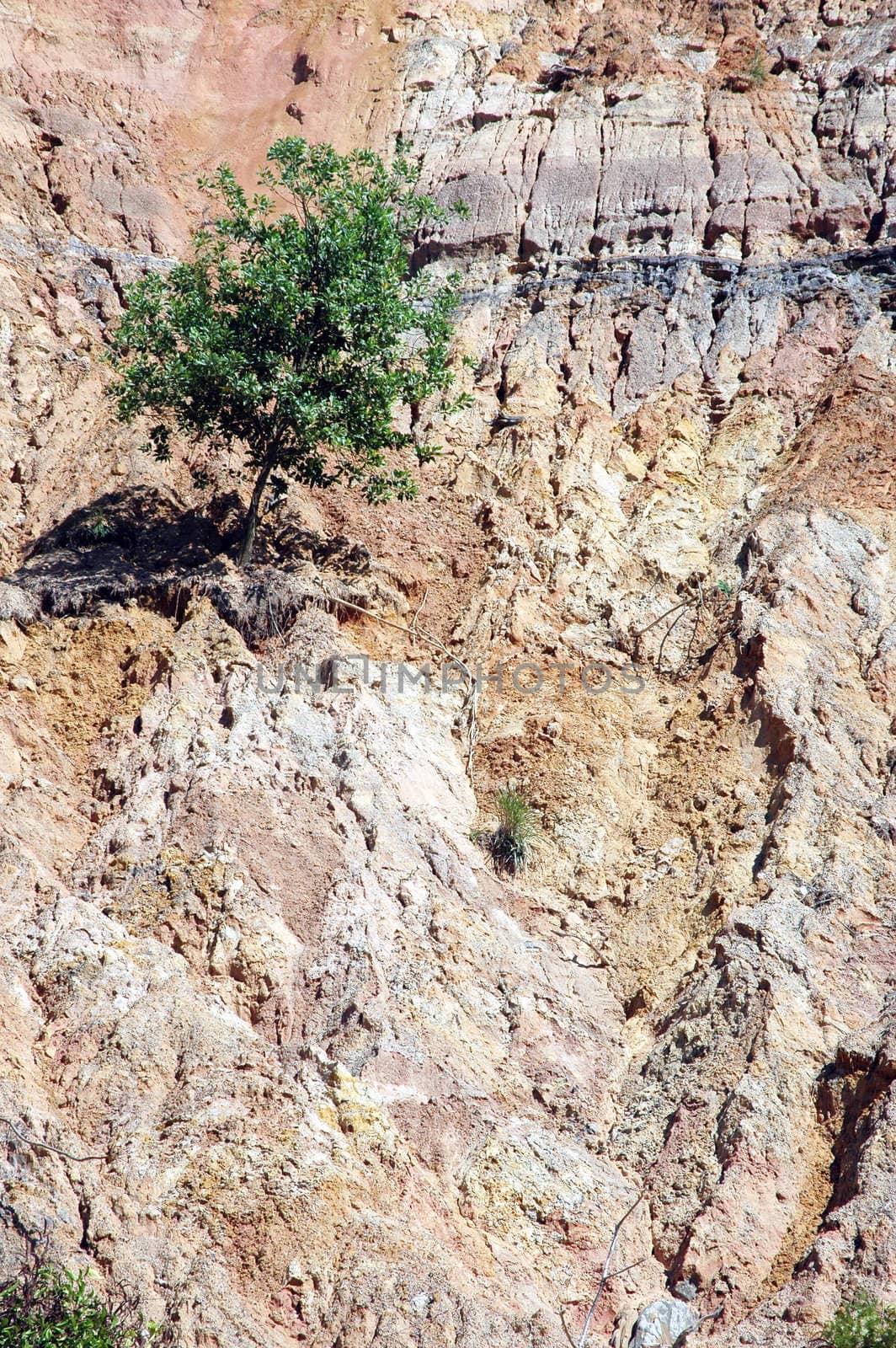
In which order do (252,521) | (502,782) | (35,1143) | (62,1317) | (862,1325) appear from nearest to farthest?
(62,1317)
(862,1325)
(35,1143)
(502,782)
(252,521)

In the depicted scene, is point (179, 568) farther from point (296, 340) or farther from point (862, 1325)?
point (862, 1325)

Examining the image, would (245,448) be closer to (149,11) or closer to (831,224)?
(831,224)

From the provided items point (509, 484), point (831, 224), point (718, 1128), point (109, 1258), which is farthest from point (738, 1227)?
point (831, 224)

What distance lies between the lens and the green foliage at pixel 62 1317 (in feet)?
24.9

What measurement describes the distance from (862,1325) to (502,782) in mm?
5791

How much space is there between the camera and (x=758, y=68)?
68.2ft

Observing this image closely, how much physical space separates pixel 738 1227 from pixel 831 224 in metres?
15.2

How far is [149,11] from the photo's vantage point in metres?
24.0

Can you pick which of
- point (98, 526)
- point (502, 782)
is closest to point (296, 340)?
point (98, 526)

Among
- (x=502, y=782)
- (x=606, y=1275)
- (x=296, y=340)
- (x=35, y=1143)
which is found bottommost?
(x=35, y=1143)

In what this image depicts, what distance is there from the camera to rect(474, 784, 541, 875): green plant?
11484 mm

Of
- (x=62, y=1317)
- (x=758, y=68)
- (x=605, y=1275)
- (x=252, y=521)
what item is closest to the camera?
(x=62, y=1317)

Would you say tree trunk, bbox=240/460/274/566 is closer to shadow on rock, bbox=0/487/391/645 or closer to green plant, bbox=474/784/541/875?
shadow on rock, bbox=0/487/391/645

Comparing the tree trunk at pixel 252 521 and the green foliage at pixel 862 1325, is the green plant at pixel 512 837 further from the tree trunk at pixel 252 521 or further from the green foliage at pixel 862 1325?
the green foliage at pixel 862 1325
